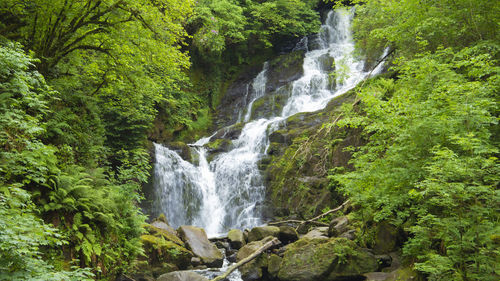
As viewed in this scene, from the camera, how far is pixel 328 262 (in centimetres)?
721

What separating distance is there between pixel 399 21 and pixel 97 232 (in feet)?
31.6

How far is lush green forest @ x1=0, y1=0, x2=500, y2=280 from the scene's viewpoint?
4.25 meters

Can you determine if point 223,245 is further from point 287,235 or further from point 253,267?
point 253,267

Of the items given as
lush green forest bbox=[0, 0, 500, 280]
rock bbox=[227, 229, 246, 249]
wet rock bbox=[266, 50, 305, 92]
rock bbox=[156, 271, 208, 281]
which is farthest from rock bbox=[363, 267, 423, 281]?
wet rock bbox=[266, 50, 305, 92]

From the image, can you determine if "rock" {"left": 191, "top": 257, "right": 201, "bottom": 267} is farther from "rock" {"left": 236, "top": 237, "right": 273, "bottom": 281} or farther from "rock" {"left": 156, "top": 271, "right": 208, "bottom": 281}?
"rock" {"left": 156, "top": 271, "right": 208, "bottom": 281}

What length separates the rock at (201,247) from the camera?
952 cm

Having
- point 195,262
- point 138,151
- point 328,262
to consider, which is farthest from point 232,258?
point 138,151

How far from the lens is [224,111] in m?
24.2

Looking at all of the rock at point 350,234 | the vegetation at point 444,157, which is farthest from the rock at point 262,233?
the vegetation at point 444,157

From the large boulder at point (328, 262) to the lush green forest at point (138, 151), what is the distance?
904mm

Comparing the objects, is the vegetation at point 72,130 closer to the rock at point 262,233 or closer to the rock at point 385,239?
the rock at point 262,233

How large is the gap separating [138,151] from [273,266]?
15.8ft

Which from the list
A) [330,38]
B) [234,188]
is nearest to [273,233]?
[234,188]

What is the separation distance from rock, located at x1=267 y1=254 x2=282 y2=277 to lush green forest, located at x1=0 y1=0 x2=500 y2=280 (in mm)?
2361
